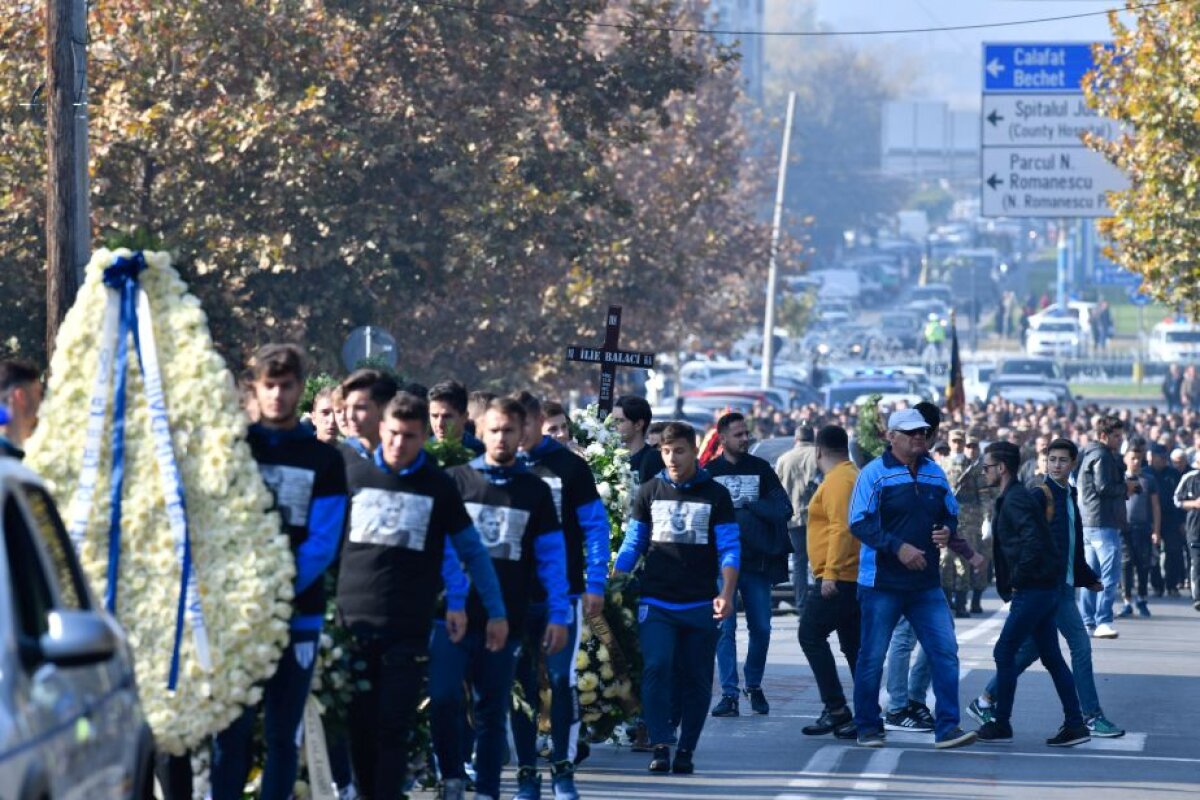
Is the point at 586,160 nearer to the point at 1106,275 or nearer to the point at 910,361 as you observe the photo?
the point at 910,361

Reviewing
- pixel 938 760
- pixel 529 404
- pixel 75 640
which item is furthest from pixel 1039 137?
pixel 75 640

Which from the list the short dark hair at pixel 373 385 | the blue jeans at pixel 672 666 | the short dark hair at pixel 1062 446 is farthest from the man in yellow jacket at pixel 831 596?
the short dark hair at pixel 373 385

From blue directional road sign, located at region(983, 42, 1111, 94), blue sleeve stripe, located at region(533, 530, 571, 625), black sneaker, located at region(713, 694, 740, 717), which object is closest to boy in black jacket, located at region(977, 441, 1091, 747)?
black sneaker, located at region(713, 694, 740, 717)

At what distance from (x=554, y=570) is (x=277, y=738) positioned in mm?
1880

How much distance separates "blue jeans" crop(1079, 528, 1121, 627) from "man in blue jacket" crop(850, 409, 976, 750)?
7912 millimetres

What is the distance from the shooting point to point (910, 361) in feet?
255

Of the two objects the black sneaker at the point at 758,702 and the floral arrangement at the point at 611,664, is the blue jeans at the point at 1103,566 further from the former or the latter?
the floral arrangement at the point at 611,664

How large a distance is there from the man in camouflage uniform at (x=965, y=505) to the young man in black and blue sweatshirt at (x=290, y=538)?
44.8 feet

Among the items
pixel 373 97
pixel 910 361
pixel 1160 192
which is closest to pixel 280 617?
pixel 373 97

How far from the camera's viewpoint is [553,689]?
1095 centimetres

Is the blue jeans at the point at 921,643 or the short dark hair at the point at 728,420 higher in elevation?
the short dark hair at the point at 728,420

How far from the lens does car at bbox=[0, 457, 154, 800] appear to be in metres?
5.81

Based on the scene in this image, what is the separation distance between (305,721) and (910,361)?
69344 millimetres

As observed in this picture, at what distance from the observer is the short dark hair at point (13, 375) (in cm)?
865
